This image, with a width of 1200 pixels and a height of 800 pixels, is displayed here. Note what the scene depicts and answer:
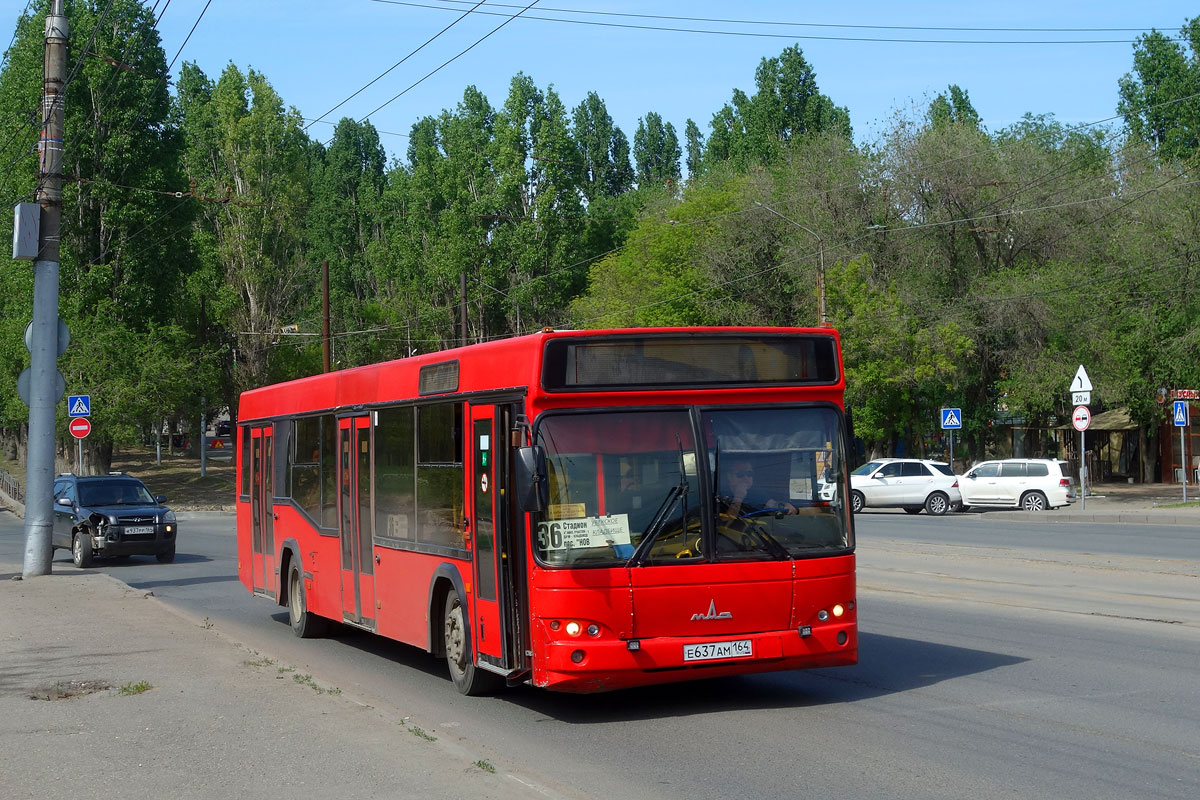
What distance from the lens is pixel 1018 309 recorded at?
46875mm

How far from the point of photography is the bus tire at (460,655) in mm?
9609

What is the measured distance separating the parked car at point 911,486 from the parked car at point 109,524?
2093 cm

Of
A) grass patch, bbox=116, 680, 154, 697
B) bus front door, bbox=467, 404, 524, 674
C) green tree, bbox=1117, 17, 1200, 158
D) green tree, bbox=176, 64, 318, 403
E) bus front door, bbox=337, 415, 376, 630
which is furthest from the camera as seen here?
green tree, bbox=1117, 17, 1200, 158

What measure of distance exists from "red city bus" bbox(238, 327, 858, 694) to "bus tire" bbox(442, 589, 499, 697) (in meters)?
0.02

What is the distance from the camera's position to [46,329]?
18.7 m

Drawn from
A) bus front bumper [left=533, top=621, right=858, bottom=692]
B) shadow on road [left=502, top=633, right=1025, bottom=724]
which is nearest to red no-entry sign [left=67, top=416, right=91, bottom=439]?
shadow on road [left=502, top=633, right=1025, bottom=724]

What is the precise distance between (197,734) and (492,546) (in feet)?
7.62

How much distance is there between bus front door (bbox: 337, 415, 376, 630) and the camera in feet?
38.8

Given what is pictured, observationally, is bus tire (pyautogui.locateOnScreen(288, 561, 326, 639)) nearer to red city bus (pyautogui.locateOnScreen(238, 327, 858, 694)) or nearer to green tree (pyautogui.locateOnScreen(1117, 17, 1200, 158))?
red city bus (pyautogui.locateOnScreen(238, 327, 858, 694))

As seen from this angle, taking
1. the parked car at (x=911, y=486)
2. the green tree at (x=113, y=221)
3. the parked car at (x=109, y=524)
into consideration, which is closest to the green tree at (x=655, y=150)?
the green tree at (x=113, y=221)

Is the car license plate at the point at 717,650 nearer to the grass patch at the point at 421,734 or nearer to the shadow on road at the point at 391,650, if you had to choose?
the grass patch at the point at 421,734

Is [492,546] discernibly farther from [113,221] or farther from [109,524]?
[113,221]

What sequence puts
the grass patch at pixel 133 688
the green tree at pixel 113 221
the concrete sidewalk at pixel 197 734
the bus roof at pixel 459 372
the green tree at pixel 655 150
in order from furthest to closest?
the green tree at pixel 655 150 < the green tree at pixel 113 221 < the grass patch at pixel 133 688 < the bus roof at pixel 459 372 < the concrete sidewalk at pixel 197 734

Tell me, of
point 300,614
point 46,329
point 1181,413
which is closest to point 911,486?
point 1181,413
